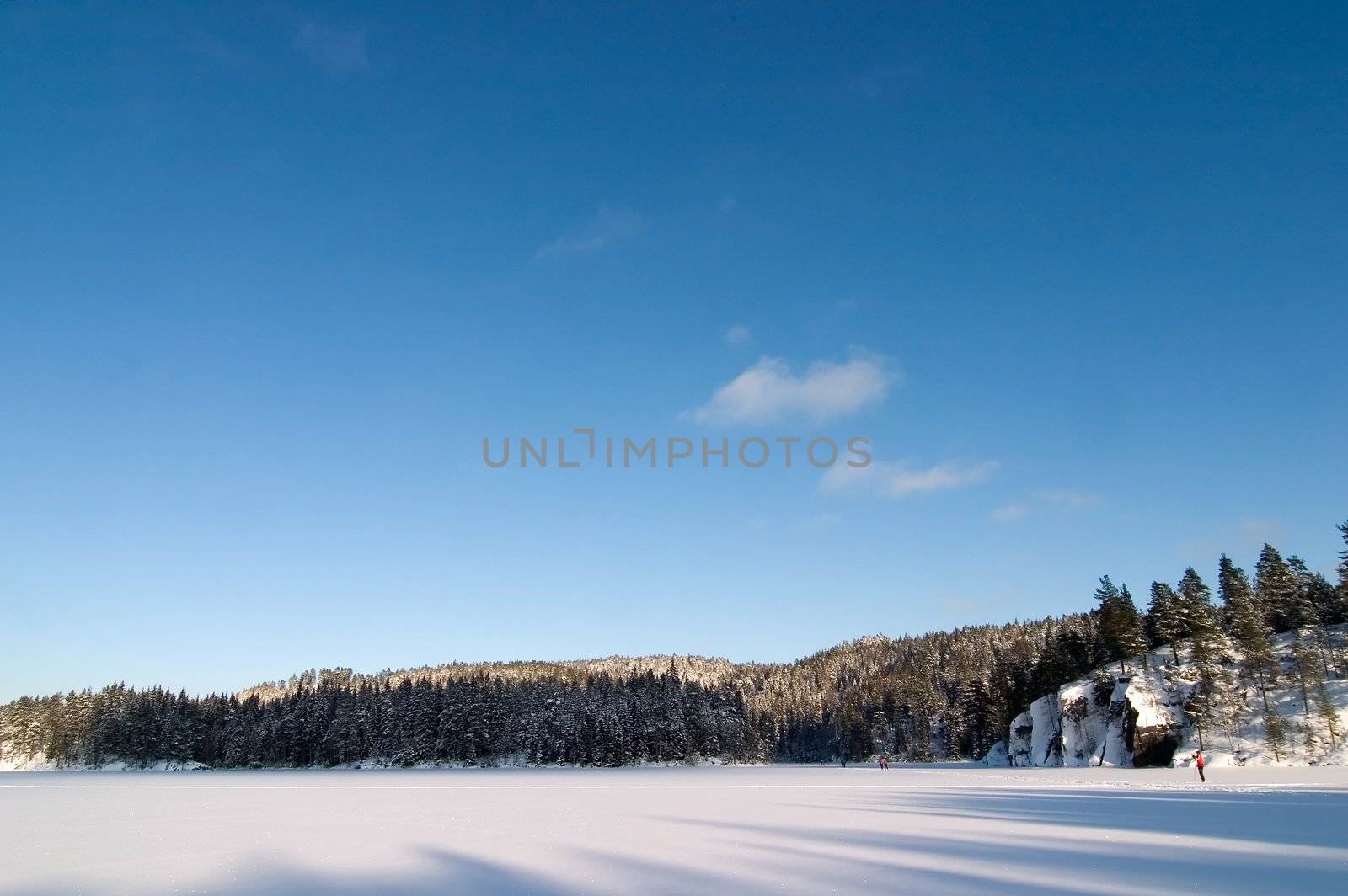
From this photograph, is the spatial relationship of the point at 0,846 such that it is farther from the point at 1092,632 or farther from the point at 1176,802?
the point at 1092,632

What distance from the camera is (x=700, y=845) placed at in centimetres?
1928

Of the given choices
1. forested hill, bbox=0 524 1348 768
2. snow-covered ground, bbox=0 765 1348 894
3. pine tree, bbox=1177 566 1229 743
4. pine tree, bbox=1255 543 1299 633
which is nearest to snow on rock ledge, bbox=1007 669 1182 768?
pine tree, bbox=1177 566 1229 743

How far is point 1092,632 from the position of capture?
4284 inches

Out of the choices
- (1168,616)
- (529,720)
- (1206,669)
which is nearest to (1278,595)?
(1168,616)

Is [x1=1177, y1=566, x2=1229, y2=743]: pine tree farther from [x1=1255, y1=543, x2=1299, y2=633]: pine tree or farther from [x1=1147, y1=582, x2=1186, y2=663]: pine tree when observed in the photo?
[x1=1255, y1=543, x2=1299, y2=633]: pine tree

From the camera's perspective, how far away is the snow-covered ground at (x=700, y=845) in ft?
46.4

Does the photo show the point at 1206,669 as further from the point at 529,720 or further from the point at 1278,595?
the point at 529,720

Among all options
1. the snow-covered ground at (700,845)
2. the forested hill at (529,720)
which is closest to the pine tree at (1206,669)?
the forested hill at (529,720)

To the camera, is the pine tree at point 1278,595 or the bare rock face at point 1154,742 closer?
the bare rock face at point 1154,742

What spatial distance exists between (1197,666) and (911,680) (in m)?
78.6

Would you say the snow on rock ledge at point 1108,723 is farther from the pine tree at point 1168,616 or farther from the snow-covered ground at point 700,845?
the snow-covered ground at point 700,845

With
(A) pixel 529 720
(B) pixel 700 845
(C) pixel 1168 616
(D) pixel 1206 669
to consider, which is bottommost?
(A) pixel 529 720

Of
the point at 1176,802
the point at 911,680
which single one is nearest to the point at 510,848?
the point at 1176,802

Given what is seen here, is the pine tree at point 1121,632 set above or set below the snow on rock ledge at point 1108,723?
above
